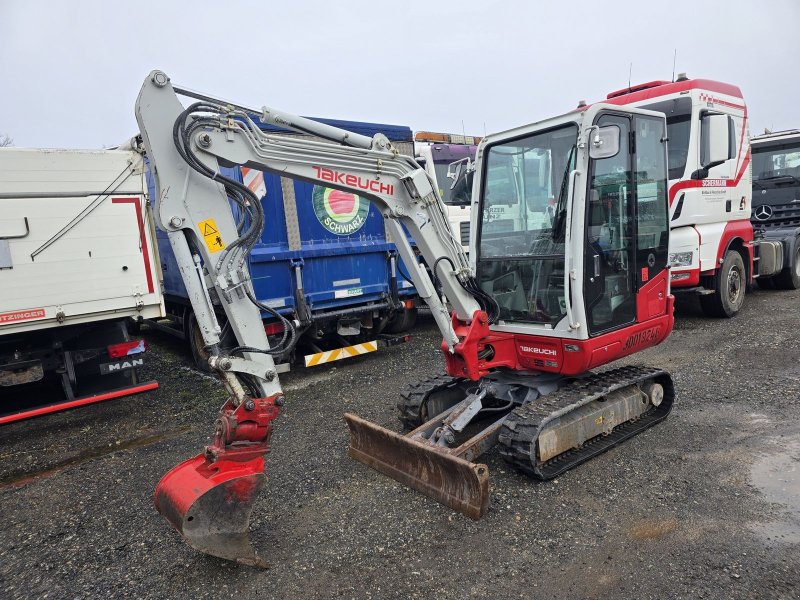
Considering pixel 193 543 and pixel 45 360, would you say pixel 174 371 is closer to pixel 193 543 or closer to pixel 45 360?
pixel 45 360

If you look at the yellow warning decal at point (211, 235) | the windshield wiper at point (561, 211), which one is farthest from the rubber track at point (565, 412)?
the yellow warning decal at point (211, 235)

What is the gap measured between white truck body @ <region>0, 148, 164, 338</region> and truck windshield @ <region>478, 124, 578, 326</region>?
3.63 meters

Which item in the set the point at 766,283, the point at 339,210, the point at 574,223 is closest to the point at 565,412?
the point at 574,223

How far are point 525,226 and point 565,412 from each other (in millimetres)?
1445

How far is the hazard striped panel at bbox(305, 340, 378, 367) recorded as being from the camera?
6832 millimetres

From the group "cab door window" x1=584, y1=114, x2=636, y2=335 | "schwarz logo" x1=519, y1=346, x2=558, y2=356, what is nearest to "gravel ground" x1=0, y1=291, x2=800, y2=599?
"schwarz logo" x1=519, y1=346, x2=558, y2=356

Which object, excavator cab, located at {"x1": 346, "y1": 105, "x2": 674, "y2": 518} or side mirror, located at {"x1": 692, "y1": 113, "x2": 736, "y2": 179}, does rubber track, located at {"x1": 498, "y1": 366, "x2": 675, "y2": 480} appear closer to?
excavator cab, located at {"x1": 346, "y1": 105, "x2": 674, "y2": 518}

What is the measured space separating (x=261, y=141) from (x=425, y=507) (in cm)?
248

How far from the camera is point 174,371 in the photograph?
7562 mm

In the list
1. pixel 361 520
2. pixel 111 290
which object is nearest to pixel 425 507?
pixel 361 520

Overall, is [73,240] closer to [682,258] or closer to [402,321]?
[402,321]

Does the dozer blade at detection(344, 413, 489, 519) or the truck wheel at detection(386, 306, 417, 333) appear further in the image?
the truck wheel at detection(386, 306, 417, 333)

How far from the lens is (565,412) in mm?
3893

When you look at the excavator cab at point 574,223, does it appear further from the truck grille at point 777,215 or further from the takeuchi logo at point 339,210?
the truck grille at point 777,215
